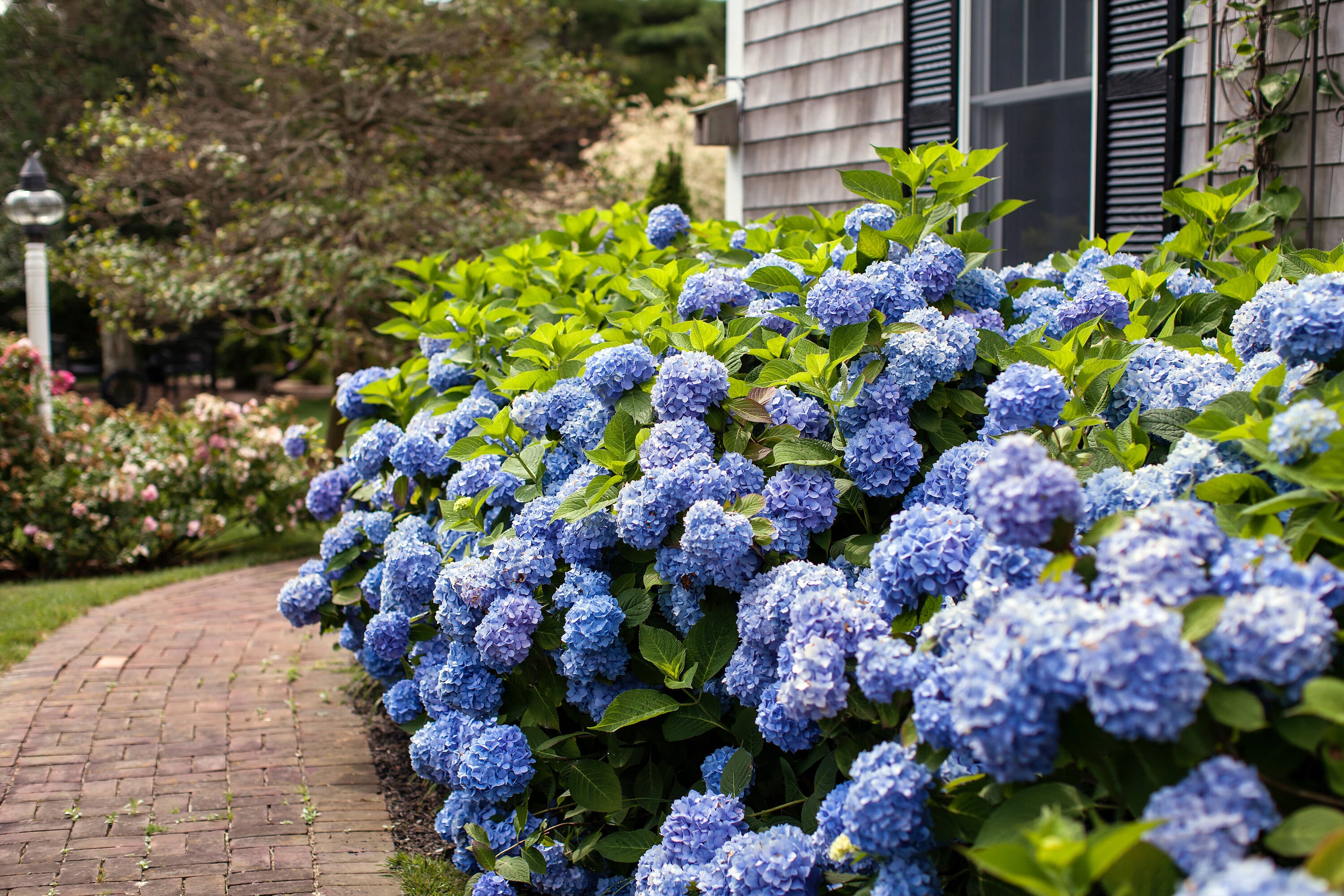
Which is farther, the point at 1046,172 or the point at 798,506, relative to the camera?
the point at 1046,172

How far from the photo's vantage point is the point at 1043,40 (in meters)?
4.84

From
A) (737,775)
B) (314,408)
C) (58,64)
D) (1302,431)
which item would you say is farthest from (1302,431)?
(58,64)

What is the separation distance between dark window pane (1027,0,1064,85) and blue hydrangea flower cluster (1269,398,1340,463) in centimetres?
396

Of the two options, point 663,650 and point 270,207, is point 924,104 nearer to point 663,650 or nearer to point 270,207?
point 663,650

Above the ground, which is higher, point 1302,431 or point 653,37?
point 653,37

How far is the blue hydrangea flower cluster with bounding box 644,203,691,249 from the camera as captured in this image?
3418 millimetres

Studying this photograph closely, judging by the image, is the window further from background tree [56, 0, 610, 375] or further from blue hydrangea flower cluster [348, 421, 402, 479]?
background tree [56, 0, 610, 375]

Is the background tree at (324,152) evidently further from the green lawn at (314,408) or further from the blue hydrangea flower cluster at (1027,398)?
the blue hydrangea flower cluster at (1027,398)

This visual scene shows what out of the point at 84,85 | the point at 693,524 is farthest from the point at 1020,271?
the point at 84,85

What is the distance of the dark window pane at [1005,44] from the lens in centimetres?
498

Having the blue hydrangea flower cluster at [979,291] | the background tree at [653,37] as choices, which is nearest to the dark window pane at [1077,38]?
the blue hydrangea flower cluster at [979,291]

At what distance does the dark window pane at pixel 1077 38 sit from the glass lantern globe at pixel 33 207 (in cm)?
674

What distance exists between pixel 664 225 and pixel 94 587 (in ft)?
14.2

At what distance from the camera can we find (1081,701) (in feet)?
3.88
